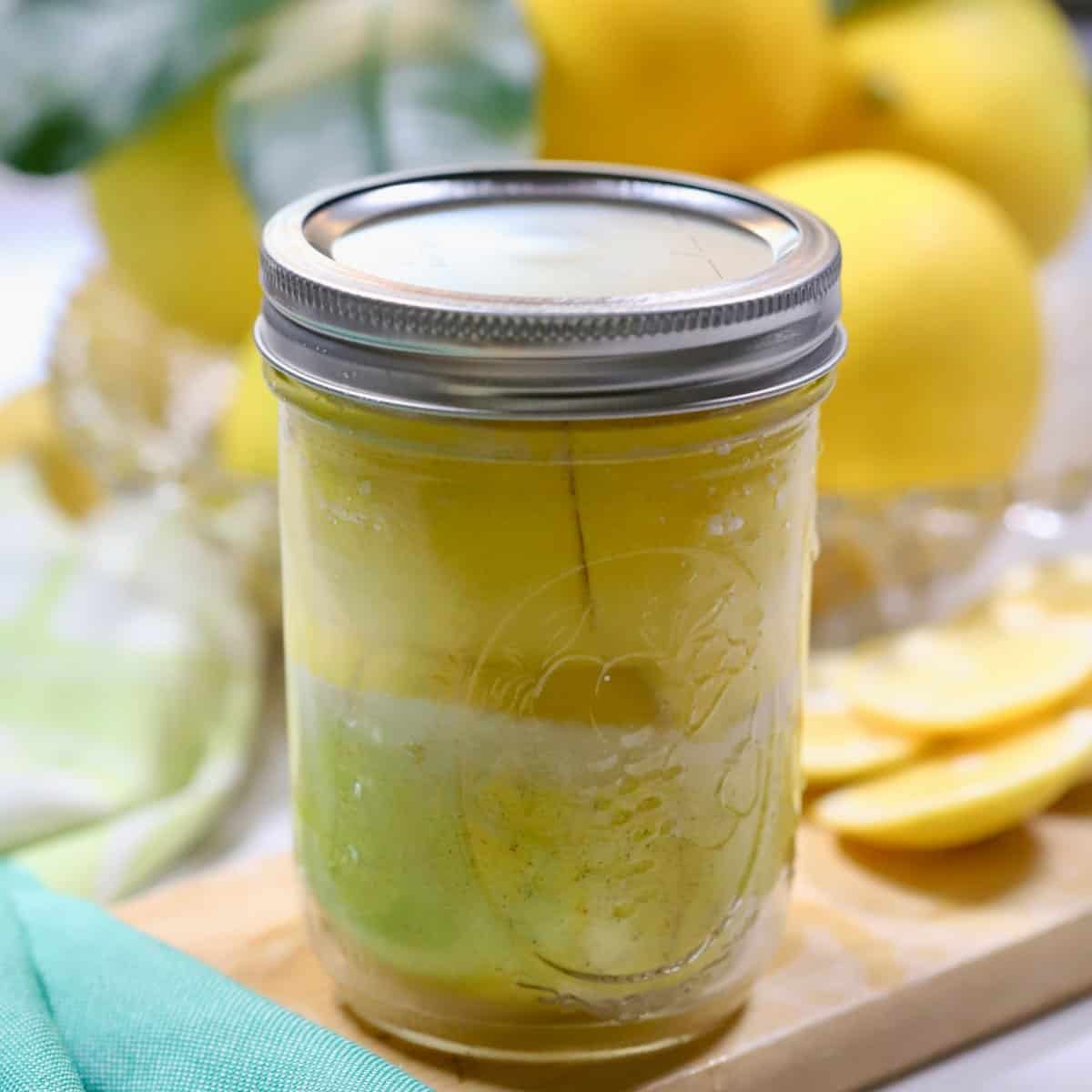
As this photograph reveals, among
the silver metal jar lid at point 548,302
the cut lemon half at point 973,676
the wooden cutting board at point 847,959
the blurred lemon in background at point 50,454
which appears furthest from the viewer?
the blurred lemon in background at point 50,454

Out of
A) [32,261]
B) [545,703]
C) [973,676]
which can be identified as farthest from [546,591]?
[32,261]

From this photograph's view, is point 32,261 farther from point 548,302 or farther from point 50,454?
point 548,302

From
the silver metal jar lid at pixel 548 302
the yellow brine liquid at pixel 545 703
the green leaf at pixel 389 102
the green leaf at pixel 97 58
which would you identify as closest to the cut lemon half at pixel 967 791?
the yellow brine liquid at pixel 545 703

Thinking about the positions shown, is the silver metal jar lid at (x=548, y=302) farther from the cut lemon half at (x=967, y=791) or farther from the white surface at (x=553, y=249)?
the cut lemon half at (x=967, y=791)

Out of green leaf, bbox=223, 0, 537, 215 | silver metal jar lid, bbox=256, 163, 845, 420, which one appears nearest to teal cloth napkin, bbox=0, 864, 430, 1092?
silver metal jar lid, bbox=256, 163, 845, 420

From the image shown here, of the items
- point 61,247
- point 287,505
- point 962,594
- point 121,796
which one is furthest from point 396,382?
point 61,247

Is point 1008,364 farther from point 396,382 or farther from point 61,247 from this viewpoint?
point 61,247

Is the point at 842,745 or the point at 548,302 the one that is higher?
the point at 548,302
